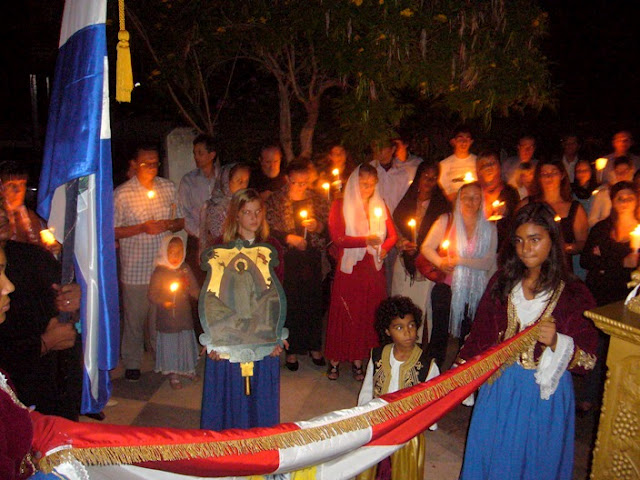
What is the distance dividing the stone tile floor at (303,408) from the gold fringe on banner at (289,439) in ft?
5.15

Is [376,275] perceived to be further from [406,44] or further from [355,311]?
[406,44]

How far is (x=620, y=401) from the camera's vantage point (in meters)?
2.86

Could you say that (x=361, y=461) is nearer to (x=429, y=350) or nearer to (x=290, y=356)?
(x=429, y=350)

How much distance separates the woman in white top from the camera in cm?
509

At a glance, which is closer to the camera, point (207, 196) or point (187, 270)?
point (187, 270)

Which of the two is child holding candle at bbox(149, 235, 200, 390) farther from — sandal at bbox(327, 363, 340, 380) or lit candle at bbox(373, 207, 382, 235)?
lit candle at bbox(373, 207, 382, 235)

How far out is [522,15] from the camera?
19.4 feet

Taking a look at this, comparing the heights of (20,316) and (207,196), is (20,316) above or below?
below

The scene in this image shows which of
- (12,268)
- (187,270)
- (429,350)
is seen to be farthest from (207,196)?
(12,268)

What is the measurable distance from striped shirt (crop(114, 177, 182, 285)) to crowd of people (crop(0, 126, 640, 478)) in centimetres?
1

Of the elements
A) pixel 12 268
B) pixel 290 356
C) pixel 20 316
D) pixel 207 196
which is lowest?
pixel 290 356

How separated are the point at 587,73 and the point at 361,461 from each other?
11557 mm

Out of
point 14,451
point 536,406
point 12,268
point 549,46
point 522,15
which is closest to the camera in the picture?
point 14,451

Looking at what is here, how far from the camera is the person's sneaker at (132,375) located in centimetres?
563
